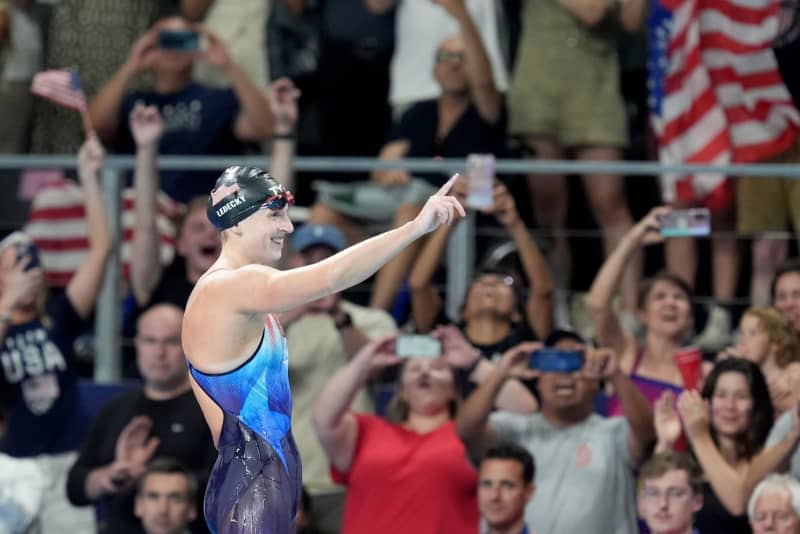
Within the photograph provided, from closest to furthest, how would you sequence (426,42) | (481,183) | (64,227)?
(481,183) < (426,42) < (64,227)

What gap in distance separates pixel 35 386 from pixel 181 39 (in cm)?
204

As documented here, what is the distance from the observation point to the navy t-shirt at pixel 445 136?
962 cm

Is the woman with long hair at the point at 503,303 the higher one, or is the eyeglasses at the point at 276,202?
the eyeglasses at the point at 276,202

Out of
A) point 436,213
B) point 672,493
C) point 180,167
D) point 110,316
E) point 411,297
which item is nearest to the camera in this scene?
point 436,213

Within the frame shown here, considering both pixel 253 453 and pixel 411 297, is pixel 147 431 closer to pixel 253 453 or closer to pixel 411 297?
pixel 411 297

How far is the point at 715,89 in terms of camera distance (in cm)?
952

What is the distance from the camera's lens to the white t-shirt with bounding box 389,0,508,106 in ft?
32.2

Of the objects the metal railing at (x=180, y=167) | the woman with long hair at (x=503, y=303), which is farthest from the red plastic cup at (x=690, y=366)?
the metal railing at (x=180, y=167)

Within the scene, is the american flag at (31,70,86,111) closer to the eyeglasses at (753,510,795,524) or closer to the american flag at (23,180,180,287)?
the american flag at (23,180,180,287)

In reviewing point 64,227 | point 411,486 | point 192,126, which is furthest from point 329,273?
point 64,227

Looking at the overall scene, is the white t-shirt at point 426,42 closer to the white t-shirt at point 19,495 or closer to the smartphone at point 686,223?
the smartphone at point 686,223

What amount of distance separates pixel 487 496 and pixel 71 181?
3692 millimetres

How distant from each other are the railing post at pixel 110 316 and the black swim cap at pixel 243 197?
341 centimetres

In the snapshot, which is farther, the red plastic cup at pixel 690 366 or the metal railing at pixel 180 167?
the metal railing at pixel 180 167
